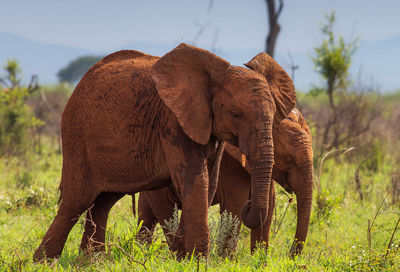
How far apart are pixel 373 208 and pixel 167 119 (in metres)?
5.49

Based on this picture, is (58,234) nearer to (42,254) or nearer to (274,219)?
(42,254)

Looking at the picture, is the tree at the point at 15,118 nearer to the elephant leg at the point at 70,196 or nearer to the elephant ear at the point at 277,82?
the elephant leg at the point at 70,196

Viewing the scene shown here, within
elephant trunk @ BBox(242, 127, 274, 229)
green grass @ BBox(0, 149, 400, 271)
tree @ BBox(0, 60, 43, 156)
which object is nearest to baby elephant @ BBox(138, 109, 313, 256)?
green grass @ BBox(0, 149, 400, 271)

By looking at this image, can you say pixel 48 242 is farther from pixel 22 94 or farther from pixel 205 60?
pixel 22 94

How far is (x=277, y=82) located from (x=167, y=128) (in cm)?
114

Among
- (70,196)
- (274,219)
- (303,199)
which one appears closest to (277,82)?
(303,199)

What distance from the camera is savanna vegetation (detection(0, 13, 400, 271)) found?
4.73 meters

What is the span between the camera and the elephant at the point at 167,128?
419cm

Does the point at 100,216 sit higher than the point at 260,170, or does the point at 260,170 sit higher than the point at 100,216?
the point at 260,170

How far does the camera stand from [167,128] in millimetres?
4488

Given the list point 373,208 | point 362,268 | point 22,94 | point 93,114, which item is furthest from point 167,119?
point 22,94

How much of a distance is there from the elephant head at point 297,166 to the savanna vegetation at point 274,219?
0.27 meters

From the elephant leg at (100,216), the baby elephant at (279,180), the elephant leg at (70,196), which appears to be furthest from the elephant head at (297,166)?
the elephant leg at (70,196)

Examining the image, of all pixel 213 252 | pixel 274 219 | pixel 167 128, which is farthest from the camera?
pixel 274 219
